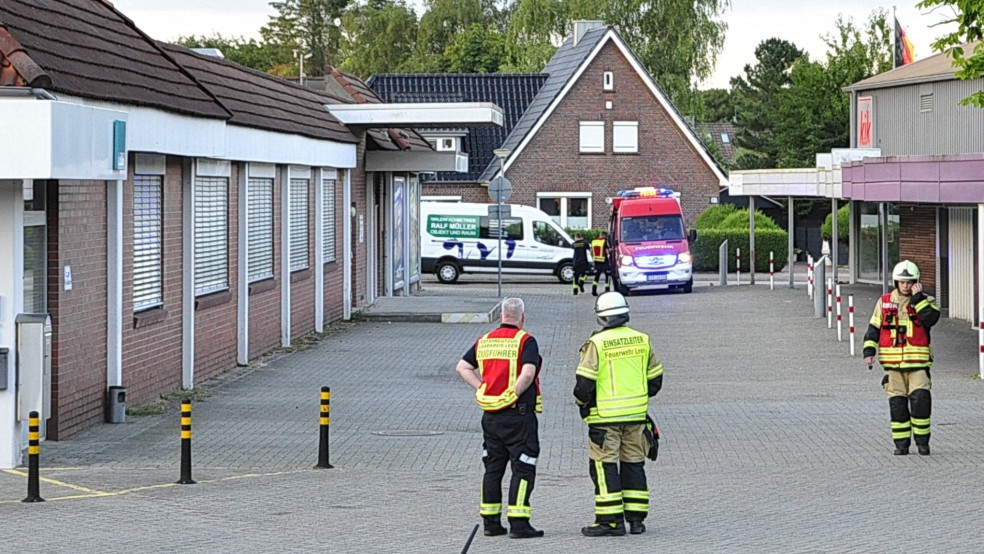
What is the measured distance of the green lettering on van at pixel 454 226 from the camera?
49.5m

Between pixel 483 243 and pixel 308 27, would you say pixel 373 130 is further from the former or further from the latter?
pixel 308 27

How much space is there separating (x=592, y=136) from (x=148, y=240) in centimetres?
4337

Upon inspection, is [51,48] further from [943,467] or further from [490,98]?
[490,98]

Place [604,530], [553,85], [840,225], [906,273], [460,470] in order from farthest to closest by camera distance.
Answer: [840,225], [553,85], [906,273], [460,470], [604,530]

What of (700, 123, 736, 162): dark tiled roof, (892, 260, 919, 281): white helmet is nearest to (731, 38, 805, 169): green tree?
(700, 123, 736, 162): dark tiled roof

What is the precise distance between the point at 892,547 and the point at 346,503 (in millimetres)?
4134

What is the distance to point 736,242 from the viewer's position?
56.8 m

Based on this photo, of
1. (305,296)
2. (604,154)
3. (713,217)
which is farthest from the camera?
(604,154)

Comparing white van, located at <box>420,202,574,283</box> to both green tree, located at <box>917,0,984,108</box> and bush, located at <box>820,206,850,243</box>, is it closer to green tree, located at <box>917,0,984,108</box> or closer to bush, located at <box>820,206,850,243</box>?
bush, located at <box>820,206,850,243</box>

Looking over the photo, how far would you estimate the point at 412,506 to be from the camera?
39.1 ft

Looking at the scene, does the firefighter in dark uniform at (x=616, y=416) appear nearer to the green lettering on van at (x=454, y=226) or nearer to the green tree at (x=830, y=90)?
the green lettering on van at (x=454, y=226)

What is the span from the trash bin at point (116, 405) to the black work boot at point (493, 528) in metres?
7.00

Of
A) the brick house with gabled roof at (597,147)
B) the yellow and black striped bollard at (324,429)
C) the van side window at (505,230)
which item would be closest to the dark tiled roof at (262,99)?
the yellow and black striped bollard at (324,429)

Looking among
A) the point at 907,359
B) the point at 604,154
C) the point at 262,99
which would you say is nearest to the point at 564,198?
the point at 604,154
